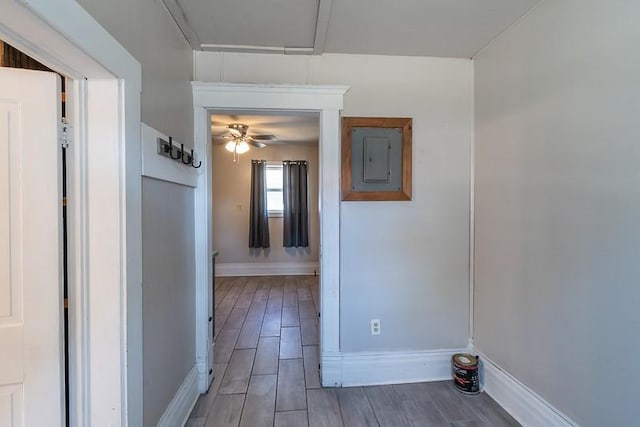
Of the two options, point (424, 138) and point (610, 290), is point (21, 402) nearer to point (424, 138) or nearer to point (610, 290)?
point (610, 290)

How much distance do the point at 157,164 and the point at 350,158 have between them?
1223mm

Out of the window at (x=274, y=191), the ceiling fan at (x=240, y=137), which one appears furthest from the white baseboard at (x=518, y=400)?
the window at (x=274, y=191)

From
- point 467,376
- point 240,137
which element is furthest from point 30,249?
point 240,137

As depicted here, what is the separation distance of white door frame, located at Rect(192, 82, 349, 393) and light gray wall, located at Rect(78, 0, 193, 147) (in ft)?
0.52

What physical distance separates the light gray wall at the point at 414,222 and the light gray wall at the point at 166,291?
3.36ft

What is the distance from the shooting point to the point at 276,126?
4.23 meters

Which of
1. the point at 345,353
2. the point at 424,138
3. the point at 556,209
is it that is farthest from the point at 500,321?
the point at 424,138

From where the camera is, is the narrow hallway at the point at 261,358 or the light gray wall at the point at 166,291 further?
the narrow hallway at the point at 261,358

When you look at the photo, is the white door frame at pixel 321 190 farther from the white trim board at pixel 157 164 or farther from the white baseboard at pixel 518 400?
the white baseboard at pixel 518 400

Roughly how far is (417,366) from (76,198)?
2.27m

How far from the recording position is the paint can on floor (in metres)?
2.07

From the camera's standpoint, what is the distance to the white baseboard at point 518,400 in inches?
62.4

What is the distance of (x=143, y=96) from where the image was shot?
1.37 metres

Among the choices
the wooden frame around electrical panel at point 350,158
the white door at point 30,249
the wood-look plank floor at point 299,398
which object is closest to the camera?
the white door at point 30,249
